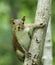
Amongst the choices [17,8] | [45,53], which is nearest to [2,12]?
[17,8]

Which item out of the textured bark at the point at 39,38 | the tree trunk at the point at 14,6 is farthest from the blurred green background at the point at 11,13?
the textured bark at the point at 39,38

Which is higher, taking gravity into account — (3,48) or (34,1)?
(34,1)

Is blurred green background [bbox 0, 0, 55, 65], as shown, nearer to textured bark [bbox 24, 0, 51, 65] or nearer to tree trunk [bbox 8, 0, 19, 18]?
tree trunk [bbox 8, 0, 19, 18]

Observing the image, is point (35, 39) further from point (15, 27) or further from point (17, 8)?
point (17, 8)

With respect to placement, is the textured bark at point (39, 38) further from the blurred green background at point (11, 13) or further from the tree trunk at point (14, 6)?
the tree trunk at point (14, 6)

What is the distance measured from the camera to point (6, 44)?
11.2m

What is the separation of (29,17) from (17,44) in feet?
18.1

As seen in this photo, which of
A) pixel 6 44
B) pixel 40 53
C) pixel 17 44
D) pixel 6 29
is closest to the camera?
pixel 40 53

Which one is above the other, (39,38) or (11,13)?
(39,38)

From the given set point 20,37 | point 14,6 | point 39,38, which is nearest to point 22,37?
point 20,37

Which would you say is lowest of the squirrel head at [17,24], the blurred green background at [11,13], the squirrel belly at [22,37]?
the blurred green background at [11,13]

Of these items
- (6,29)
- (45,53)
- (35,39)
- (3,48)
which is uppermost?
(35,39)

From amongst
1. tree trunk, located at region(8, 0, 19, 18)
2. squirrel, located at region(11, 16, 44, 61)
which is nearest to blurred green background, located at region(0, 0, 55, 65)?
tree trunk, located at region(8, 0, 19, 18)

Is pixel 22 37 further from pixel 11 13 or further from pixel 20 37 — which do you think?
pixel 11 13
